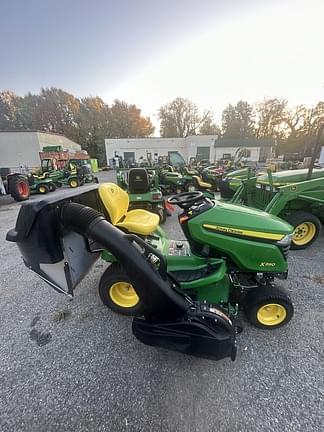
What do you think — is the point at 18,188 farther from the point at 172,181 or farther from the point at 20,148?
the point at 20,148

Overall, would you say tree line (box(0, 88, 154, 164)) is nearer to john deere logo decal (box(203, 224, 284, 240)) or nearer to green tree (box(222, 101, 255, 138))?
green tree (box(222, 101, 255, 138))

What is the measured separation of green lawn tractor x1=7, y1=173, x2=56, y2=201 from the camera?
8664mm

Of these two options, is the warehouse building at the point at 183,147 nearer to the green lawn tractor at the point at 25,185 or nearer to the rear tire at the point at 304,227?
the green lawn tractor at the point at 25,185

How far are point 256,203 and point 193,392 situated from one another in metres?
3.76

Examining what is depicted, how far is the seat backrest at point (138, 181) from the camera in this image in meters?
5.33

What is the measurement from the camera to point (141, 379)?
1.56 meters

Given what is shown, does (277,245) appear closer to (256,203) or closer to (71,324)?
(71,324)

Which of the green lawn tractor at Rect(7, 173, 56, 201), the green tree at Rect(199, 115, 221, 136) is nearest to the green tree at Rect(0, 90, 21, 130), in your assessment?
the green tree at Rect(199, 115, 221, 136)

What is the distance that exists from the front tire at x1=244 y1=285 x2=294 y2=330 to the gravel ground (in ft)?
0.33

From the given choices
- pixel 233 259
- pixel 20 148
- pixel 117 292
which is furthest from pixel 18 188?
pixel 20 148

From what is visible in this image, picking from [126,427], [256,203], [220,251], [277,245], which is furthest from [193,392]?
[256,203]

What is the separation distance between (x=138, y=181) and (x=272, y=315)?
4180 mm

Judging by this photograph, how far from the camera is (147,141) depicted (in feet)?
107

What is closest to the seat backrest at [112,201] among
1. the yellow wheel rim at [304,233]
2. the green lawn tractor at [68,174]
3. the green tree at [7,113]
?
the yellow wheel rim at [304,233]
